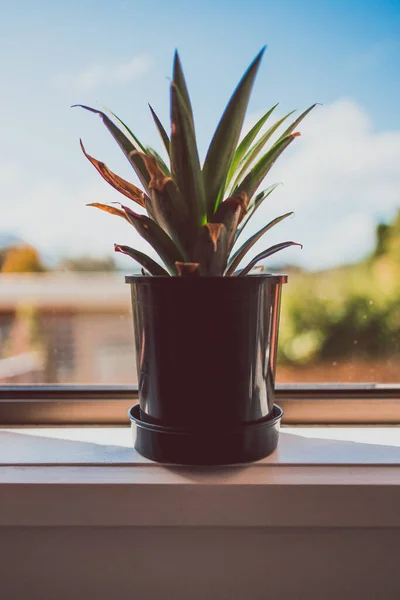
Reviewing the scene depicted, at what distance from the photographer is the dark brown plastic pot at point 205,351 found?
1.91 ft

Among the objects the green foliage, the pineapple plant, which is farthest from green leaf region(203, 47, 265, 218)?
the green foliage

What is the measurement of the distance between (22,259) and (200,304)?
0.45 metres

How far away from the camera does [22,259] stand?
0.88 metres

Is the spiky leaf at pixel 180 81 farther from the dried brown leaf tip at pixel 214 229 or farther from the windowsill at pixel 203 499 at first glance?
the windowsill at pixel 203 499

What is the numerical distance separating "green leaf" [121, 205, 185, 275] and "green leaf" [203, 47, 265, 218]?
61 millimetres

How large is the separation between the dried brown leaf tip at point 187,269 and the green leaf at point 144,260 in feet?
0.15

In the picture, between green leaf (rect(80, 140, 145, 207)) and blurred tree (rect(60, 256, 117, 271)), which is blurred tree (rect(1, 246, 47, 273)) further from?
green leaf (rect(80, 140, 145, 207))

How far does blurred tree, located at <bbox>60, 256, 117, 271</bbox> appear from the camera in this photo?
87 centimetres

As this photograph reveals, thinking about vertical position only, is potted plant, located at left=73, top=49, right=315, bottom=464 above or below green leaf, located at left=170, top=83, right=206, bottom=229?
below

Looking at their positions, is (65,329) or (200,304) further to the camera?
(65,329)

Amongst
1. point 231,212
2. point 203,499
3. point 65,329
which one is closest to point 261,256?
point 231,212

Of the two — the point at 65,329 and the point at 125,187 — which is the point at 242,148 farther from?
the point at 65,329

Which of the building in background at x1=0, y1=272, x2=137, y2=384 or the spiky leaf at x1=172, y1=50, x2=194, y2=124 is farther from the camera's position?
the building in background at x1=0, y1=272, x2=137, y2=384

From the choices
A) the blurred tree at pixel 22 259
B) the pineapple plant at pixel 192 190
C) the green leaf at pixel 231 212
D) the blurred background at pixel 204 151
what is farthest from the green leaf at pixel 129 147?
the blurred tree at pixel 22 259
